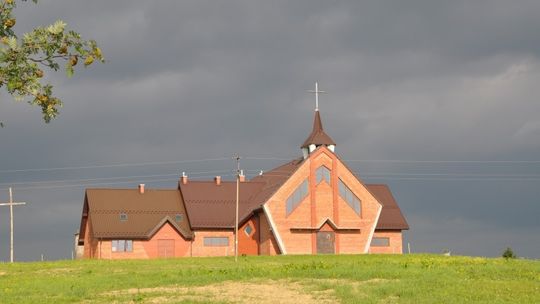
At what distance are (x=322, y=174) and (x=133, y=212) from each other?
16.9 m

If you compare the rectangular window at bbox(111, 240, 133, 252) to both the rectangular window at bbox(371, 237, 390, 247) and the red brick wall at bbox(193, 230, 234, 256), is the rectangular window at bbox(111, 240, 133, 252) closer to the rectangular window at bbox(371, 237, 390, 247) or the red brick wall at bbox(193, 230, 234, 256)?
the red brick wall at bbox(193, 230, 234, 256)

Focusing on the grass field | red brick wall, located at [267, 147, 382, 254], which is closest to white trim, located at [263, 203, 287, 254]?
red brick wall, located at [267, 147, 382, 254]

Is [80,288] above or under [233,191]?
under

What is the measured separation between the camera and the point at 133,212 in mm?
67438

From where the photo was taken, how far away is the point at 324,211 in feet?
212

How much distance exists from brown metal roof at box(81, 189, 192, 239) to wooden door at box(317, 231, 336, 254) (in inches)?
445

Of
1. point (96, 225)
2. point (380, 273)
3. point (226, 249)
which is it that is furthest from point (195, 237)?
point (380, 273)

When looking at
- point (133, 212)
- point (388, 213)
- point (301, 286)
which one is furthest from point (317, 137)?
point (301, 286)

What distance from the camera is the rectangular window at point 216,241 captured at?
67.6m

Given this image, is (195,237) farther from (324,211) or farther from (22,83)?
(22,83)

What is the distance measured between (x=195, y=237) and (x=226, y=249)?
2.92m

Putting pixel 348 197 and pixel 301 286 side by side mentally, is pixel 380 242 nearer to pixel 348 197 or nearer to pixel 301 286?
pixel 348 197

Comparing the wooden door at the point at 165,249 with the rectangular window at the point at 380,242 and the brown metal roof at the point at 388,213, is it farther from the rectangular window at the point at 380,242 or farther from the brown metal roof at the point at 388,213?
the brown metal roof at the point at 388,213

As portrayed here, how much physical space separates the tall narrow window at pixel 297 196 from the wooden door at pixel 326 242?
3185mm
